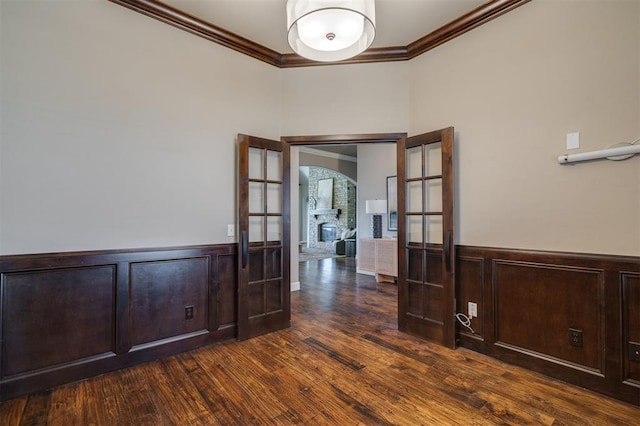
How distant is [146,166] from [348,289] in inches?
143

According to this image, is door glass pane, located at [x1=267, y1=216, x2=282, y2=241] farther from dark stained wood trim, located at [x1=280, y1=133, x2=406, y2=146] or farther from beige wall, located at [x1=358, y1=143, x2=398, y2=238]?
beige wall, located at [x1=358, y1=143, x2=398, y2=238]

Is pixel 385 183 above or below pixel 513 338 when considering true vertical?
above

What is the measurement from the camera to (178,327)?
2.73 m

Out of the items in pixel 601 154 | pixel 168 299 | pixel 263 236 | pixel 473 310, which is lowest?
pixel 473 310

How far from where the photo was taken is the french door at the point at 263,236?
299cm

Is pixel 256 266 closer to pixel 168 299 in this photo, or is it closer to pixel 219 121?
pixel 168 299

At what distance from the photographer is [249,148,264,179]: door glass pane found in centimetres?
315

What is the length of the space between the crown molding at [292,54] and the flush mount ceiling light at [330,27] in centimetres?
119

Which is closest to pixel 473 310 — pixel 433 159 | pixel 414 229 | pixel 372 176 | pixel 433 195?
pixel 414 229

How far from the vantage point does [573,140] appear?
7.22 feet

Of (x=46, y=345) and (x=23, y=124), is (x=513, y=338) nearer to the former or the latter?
(x=46, y=345)

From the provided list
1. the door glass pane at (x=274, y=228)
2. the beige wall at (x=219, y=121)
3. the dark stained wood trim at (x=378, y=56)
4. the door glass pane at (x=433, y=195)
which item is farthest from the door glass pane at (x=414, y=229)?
the dark stained wood trim at (x=378, y=56)

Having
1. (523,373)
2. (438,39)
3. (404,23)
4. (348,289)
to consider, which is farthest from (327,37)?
(348,289)

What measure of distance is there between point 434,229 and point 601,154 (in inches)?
53.2
